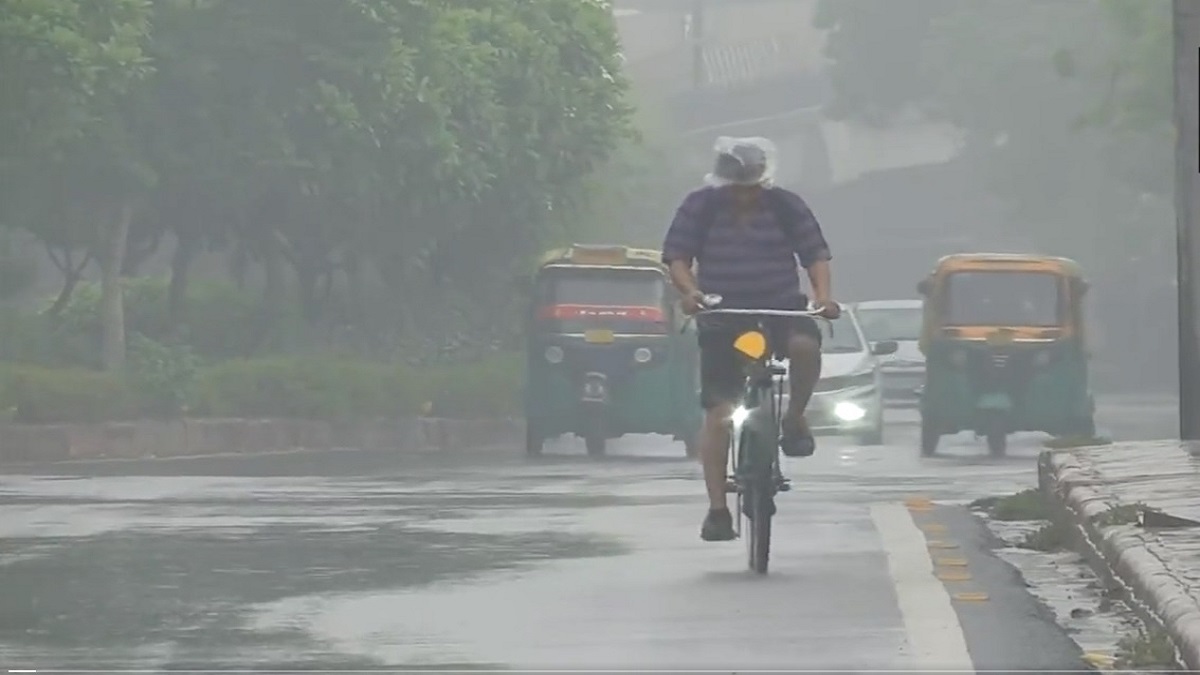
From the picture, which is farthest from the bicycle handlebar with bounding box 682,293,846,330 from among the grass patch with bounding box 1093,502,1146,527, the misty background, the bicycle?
the misty background

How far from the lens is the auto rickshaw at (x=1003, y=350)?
28.9 meters

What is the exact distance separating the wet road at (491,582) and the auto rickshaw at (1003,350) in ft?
34.0

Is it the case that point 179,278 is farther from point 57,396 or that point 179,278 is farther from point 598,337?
point 57,396

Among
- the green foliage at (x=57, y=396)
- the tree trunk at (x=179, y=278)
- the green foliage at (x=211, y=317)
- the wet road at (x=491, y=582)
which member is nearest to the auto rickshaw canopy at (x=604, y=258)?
the green foliage at (x=57, y=396)

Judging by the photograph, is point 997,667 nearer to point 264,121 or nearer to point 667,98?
point 264,121

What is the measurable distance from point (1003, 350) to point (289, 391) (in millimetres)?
7682

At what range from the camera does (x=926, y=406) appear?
28.8m

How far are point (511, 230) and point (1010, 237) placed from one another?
1102 inches

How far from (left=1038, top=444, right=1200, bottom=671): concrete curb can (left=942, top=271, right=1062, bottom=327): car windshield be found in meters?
13.7

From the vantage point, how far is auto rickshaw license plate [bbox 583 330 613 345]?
98.8ft

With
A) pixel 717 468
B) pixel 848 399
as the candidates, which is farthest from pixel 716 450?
pixel 848 399

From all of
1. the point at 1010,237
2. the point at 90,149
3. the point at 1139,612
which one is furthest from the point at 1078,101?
the point at 1139,612

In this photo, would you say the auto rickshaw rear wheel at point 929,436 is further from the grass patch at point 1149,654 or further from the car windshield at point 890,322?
the grass patch at point 1149,654

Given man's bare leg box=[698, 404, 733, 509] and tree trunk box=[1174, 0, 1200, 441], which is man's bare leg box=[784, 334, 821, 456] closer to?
man's bare leg box=[698, 404, 733, 509]
